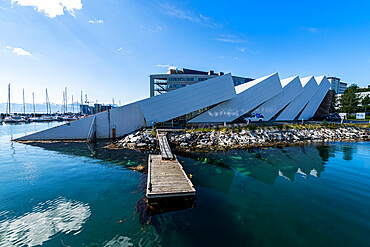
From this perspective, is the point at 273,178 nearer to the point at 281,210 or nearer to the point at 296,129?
the point at 281,210

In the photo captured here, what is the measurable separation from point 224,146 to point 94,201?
42.8 feet

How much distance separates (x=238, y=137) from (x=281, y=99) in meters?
15.8

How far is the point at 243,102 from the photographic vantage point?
24.5 m

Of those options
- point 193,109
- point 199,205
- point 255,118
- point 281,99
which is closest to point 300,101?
point 281,99

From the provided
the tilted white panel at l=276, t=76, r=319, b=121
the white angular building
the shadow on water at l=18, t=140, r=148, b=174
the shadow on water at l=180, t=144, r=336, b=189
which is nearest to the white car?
the white angular building

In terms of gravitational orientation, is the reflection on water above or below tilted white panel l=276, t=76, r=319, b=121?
below

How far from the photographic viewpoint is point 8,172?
33.4 ft

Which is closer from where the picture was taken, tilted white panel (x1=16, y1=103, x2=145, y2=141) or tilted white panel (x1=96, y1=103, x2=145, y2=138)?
tilted white panel (x1=16, y1=103, x2=145, y2=141)

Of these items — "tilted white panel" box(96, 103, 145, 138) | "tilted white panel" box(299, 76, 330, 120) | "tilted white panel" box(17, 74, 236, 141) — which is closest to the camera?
"tilted white panel" box(17, 74, 236, 141)

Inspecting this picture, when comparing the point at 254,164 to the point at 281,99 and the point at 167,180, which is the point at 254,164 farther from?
the point at 281,99

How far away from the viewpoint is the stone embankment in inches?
662

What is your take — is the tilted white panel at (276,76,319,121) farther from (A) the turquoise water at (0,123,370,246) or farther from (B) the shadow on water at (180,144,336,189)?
(A) the turquoise water at (0,123,370,246)

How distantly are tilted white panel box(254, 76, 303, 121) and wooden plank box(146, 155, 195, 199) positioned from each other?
71.9 ft

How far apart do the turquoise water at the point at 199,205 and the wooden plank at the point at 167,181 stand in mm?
661
